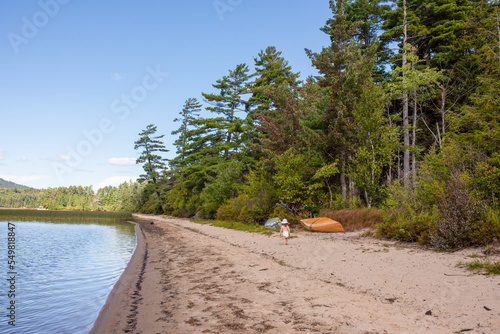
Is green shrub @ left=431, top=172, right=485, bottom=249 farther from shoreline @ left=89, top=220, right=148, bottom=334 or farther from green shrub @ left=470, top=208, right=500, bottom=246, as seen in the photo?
shoreline @ left=89, top=220, right=148, bottom=334

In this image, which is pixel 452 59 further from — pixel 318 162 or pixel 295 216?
pixel 295 216

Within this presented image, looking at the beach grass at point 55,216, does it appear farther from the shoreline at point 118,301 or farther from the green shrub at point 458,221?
the green shrub at point 458,221

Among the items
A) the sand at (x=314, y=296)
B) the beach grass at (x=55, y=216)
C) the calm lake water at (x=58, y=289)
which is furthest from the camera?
the beach grass at (x=55, y=216)

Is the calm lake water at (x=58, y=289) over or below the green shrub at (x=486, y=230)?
below

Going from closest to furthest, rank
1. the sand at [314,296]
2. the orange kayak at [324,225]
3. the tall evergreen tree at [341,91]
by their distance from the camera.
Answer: the sand at [314,296], the orange kayak at [324,225], the tall evergreen tree at [341,91]

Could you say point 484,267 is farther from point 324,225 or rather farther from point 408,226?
point 324,225

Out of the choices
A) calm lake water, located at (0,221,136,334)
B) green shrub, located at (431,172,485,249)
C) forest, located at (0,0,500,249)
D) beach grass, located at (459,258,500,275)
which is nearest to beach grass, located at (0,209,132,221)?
forest, located at (0,0,500,249)

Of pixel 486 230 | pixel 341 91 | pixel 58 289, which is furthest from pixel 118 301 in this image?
pixel 341 91

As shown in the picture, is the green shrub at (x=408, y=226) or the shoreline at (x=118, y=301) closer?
the shoreline at (x=118, y=301)

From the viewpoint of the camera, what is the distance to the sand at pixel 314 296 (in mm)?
3879

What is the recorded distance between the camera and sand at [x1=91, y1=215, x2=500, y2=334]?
3.88m

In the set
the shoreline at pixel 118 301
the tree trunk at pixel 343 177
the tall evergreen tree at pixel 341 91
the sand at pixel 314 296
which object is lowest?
the shoreline at pixel 118 301

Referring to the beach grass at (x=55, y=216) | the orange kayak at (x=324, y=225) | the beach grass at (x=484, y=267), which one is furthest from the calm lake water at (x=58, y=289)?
the beach grass at (x=55, y=216)

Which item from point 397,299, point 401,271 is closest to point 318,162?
point 401,271
